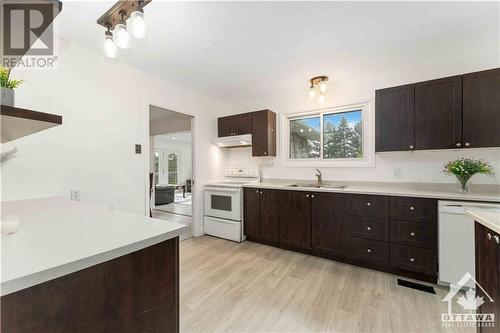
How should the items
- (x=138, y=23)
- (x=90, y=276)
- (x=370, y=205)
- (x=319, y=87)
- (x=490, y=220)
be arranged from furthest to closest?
(x=319, y=87) < (x=370, y=205) < (x=138, y=23) < (x=490, y=220) < (x=90, y=276)

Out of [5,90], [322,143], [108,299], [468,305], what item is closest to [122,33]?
[5,90]

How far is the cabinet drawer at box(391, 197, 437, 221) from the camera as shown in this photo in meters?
2.07

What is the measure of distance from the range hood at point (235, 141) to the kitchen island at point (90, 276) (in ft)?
8.96

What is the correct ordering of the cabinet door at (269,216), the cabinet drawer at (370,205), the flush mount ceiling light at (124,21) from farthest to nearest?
the cabinet door at (269,216) → the cabinet drawer at (370,205) → the flush mount ceiling light at (124,21)

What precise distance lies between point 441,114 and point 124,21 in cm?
312

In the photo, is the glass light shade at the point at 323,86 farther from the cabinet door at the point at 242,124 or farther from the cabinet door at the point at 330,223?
the cabinet door at the point at 330,223

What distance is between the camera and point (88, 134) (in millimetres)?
2227

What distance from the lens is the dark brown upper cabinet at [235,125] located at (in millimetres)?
3666

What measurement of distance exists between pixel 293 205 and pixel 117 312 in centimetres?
243

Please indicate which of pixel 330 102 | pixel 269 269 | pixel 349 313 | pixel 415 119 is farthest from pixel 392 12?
pixel 269 269

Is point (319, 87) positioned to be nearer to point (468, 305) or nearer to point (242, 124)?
point (242, 124)

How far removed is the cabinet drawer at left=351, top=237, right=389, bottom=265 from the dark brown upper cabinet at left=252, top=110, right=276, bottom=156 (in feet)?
6.00

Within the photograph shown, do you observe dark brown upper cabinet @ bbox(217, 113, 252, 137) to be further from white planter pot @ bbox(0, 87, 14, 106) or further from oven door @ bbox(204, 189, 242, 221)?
white planter pot @ bbox(0, 87, 14, 106)

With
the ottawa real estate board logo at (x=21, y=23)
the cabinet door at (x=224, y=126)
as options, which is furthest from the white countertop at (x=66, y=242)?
the cabinet door at (x=224, y=126)
